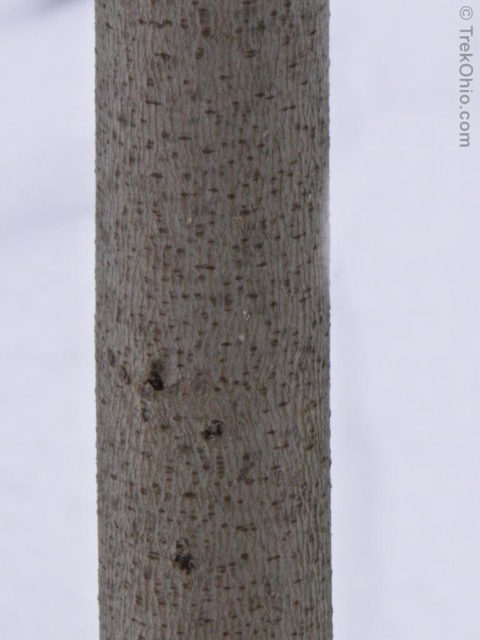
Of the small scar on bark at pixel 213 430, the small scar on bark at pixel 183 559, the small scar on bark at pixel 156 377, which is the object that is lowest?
Result: the small scar on bark at pixel 183 559

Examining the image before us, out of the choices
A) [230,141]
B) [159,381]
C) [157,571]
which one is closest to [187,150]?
[230,141]

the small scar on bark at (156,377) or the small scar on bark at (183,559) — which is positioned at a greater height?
the small scar on bark at (156,377)

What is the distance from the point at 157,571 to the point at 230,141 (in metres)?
0.27

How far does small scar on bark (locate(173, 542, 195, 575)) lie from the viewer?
0.69 meters

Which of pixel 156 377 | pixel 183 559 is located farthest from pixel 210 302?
pixel 183 559

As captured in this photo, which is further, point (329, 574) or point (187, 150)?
point (329, 574)

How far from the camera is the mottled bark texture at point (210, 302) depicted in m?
0.66

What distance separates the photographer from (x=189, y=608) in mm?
694

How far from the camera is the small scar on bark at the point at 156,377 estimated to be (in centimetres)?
68

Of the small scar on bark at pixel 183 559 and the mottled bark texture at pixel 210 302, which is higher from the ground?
the mottled bark texture at pixel 210 302

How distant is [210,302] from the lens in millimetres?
670

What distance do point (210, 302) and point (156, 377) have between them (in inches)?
2.2

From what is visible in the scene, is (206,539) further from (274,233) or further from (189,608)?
(274,233)

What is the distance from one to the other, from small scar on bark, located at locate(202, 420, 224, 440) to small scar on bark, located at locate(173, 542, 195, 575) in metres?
0.07
